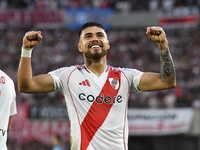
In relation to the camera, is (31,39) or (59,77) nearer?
(31,39)

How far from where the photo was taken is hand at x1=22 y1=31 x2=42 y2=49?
3.28m

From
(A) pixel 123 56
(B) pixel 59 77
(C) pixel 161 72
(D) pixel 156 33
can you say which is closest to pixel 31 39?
(B) pixel 59 77

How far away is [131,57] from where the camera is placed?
72.9 ft

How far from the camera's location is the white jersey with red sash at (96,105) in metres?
3.51

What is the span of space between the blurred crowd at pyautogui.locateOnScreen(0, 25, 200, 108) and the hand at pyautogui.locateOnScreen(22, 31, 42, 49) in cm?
1329

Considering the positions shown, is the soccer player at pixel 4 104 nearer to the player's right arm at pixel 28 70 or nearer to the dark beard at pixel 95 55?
the player's right arm at pixel 28 70

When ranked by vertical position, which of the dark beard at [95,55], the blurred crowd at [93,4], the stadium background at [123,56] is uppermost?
the blurred crowd at [93,4]

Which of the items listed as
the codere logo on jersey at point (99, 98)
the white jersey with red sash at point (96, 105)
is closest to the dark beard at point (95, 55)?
the white jersey with red sash at point (96, 105)

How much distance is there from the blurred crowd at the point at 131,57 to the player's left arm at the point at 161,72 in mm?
12819

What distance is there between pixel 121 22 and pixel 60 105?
10.6 m

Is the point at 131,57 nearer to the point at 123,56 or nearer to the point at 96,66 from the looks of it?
the point at 123,56

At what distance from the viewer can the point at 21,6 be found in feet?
83.4

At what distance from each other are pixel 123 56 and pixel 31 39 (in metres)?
19.1

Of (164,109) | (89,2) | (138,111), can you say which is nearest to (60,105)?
(138,111)
